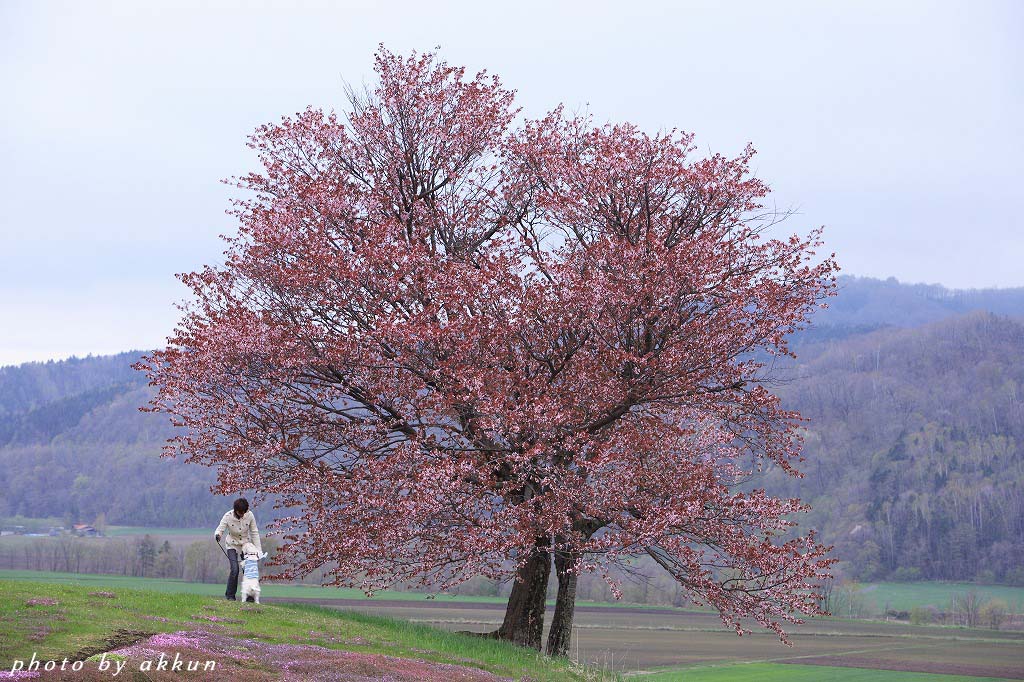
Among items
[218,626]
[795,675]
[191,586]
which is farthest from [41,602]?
[191,586]

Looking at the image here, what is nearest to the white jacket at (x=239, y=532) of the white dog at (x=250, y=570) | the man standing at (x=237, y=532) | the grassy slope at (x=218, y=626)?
the man standing at (x=237, y=532)

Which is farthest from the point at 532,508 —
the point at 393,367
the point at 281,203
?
the point at 281,203

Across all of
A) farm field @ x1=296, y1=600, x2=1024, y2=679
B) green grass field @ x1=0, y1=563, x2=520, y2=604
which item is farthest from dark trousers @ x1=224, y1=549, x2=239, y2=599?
green grass field @ x1=0, y1=563, x2=520, y2=604

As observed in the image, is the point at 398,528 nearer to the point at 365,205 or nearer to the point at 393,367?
the point at 393,367

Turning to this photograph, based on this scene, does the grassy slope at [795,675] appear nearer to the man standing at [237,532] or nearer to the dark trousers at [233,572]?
the dark trousers at [233,572]

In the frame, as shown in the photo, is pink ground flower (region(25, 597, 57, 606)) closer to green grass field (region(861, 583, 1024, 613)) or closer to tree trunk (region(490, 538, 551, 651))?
tree trunk (region(490, 538, 551, 651))

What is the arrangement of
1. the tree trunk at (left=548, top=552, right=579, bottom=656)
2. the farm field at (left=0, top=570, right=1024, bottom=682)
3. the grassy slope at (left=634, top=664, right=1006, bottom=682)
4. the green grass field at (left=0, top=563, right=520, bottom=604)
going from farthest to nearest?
the green grass field at (left=0, top=563, right=520, bottom=604) < the farm field at (left=0, top=570, right=1024, bottom=682) < the grassy slope at (left=634, top=664, right=1006, bottom=682) < the tree trunk at (left=548, top=552, right=579, bottom=656)

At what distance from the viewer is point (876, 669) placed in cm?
6825

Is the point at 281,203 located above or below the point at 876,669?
above

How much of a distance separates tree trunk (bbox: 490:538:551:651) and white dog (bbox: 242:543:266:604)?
8.06m

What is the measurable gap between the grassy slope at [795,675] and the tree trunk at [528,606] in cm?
2846

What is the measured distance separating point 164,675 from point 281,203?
17.6 meters

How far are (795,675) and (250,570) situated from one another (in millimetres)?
47870

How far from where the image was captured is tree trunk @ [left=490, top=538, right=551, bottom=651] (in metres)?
30.0
